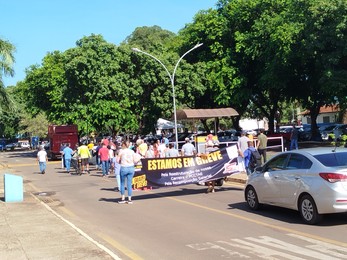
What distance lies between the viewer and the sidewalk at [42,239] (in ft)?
25.1

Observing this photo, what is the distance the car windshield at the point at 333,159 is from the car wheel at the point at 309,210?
77 centimetres

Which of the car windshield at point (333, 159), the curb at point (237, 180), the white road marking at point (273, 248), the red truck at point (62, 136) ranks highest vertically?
the red truck at point (62, 136)

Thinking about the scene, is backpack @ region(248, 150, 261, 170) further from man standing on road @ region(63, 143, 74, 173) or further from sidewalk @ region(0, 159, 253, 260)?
man standing on road @ region(63, 143, 74, 173)

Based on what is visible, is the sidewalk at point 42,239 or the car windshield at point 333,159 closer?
the sidewalk at point 42,239

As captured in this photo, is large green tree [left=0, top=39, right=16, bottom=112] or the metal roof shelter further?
the metal roof shelter

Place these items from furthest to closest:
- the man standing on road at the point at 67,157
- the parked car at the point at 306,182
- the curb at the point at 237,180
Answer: the man standing on road at the point at 67,157 < the curb at the point at 237,180 < the parked car at the point at 306,182

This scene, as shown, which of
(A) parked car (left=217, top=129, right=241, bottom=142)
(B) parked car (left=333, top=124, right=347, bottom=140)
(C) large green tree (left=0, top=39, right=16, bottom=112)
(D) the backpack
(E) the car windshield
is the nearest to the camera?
(E) the car windshield

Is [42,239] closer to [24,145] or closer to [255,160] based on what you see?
[255,160]

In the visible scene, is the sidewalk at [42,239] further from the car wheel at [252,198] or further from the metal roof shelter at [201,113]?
the metal roof shelter at [201,113]

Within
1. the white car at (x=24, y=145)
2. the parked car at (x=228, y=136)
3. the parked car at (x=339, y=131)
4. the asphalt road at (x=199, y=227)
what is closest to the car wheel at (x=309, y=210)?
the asphalt road at (x=199, y=227)

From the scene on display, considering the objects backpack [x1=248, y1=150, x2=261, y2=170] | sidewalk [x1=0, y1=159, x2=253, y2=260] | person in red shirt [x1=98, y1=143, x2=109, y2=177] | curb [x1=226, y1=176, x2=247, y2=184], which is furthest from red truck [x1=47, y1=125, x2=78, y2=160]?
sidewalk [x1=0, y1=159, x2=253, y2=260]

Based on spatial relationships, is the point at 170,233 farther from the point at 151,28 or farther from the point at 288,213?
the point at 151,28

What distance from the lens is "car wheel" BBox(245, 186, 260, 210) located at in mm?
11672

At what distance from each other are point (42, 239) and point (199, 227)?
3.07 metres
